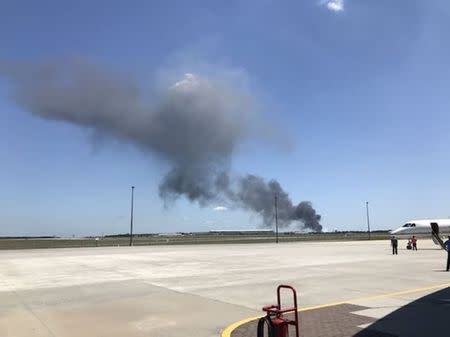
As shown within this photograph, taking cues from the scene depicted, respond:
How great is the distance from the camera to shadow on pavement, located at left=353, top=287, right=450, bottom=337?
29.9 feet

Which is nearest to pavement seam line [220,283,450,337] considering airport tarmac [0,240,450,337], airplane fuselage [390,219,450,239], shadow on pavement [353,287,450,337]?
airport tarmac [0,240,450,337]

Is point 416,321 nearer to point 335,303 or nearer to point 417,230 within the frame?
point 335,303

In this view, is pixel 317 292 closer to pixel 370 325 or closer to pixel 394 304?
pixel 394 304

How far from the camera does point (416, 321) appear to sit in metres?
10.1

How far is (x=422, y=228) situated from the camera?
204 ft

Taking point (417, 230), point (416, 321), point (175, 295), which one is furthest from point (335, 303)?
point (417, 230)

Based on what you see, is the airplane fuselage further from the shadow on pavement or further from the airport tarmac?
the shadow on pavement

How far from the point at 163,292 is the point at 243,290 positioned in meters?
2.61

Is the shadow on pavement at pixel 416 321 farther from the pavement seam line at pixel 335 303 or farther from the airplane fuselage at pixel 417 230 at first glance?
the airplane fuselage at pixel 417 230

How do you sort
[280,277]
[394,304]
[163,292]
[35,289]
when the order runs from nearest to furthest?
[394,304] < [163,292] < [35,289] < [280,277]

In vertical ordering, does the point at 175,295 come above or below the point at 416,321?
above

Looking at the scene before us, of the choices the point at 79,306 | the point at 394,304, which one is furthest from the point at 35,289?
the point at 394,304

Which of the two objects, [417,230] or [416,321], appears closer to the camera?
[416,321]

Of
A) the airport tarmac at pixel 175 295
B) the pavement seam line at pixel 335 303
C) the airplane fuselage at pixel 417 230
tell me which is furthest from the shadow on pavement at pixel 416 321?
the airplane fuselage at pixel 417 230
